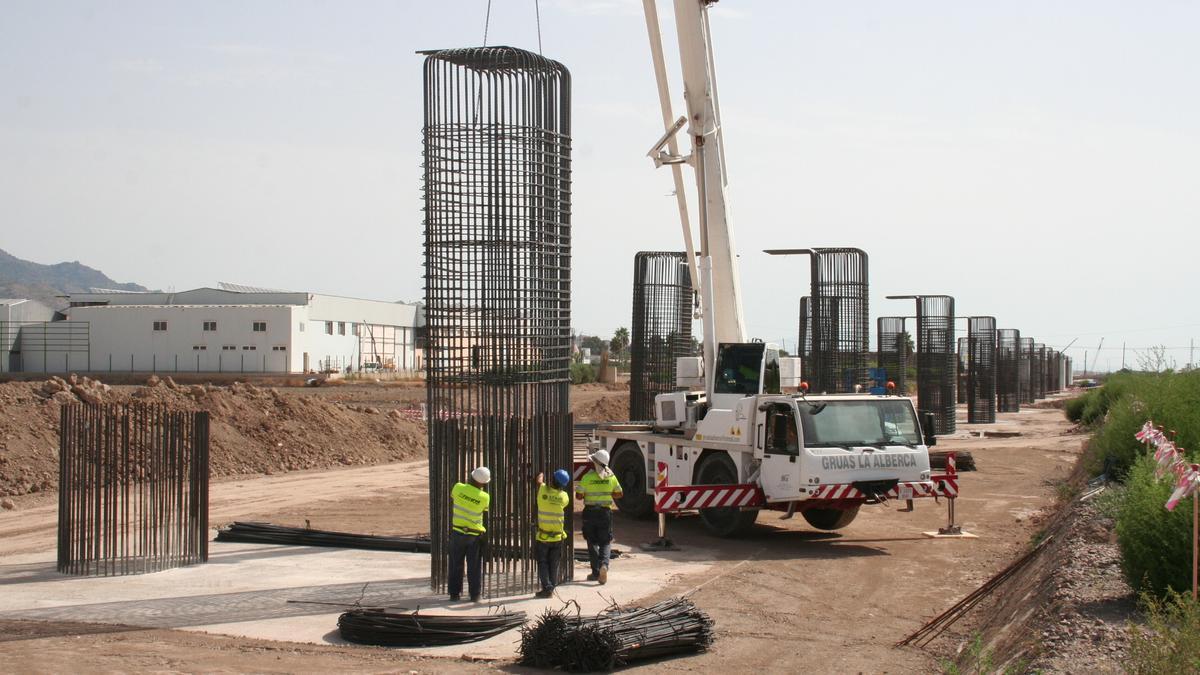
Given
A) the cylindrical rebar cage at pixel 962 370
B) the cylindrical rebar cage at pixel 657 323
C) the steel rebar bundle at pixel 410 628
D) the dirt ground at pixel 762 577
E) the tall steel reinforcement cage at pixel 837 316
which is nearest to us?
the dirt ground at pixel 762 577

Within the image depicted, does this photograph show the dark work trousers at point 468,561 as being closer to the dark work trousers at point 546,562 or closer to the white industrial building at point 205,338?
the dark work trousers at point 546,562

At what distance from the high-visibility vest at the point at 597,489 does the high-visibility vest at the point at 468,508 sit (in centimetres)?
175

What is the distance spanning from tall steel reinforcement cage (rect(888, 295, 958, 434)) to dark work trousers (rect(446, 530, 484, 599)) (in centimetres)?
2730

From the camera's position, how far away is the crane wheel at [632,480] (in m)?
18.1

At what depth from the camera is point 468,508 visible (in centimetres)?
1116

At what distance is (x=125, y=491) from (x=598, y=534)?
571 cm

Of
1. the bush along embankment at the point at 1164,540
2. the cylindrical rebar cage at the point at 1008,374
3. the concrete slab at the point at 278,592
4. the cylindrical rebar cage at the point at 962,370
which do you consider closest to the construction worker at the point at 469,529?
the concrete slab at the point at 278,592

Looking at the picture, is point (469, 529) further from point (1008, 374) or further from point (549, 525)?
point (1008, 374)

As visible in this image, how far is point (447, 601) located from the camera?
11562 mm

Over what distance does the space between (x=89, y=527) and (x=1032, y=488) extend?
17.2 m

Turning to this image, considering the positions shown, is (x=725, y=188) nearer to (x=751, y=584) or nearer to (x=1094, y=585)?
(x=751, y=584)

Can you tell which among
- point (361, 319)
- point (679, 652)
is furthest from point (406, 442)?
point (361, 319)

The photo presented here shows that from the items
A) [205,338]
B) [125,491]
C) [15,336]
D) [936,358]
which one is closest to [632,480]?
[125,491]

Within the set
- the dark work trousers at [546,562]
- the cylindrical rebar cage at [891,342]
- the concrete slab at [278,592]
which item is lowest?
the concrete slab at [278,592]
